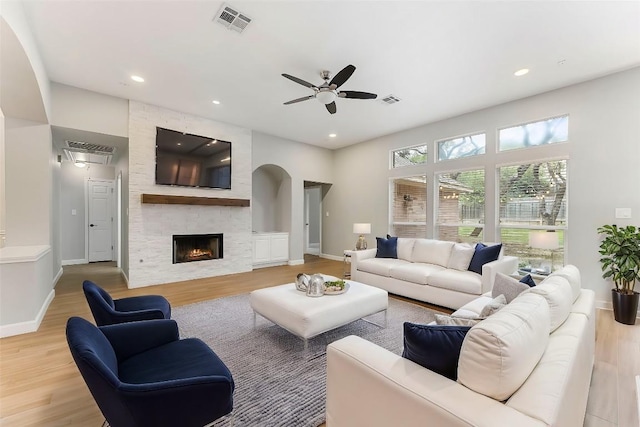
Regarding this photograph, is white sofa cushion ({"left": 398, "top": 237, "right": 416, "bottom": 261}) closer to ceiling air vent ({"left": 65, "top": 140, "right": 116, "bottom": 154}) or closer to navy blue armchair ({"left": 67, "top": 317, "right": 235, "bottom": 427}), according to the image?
navy blue armchair ({"left": 67, "top": 317, "right": 235, "bottom": 427})

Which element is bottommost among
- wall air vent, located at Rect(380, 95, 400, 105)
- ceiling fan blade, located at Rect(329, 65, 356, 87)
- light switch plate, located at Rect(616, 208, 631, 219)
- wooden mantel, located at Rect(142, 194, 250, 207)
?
light switch plate, located at Rect(616, 208, 631, 219)

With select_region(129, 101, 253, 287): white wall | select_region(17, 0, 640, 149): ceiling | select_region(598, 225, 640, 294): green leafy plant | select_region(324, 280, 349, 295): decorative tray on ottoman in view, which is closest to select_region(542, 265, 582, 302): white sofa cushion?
select_region(324, 280, 349, 295): decorative tray on ottoman

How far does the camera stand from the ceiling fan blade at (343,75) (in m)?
2.94

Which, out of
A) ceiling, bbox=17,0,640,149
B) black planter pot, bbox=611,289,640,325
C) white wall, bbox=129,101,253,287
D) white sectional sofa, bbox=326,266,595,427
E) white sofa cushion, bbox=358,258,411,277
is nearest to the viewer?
white sectional sofa, bbox=326,266,595,427

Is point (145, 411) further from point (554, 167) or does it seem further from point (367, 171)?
point (367, 171)

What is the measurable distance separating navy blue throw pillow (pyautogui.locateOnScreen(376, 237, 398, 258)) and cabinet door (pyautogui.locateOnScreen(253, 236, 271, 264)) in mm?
2798

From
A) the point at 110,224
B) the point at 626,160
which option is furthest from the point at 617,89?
the point at 110,224

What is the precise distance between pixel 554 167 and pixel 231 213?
5.78 meters

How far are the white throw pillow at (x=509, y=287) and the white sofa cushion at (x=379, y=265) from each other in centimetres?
215

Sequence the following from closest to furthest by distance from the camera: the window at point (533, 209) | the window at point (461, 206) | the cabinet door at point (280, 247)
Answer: the window at point (533, 209), the window at point (461, 206), the cabinet door at point (280, 247)

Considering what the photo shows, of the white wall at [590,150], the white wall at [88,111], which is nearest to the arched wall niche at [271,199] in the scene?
the white wall at [88,111]

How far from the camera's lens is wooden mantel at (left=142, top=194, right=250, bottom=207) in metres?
4.66

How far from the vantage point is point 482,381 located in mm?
974

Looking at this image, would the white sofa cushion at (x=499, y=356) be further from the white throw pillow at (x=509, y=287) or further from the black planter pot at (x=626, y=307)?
the black planter pot at (x=626, y=307)
